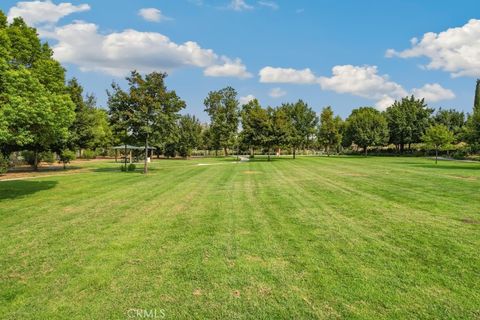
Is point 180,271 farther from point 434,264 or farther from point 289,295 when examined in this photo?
point 434,264

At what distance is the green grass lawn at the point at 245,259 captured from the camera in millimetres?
4738

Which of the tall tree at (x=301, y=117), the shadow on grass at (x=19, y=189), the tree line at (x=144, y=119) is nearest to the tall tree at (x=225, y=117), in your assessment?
the tree line at (x=144, y=119)

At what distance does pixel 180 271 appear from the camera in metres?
6.01

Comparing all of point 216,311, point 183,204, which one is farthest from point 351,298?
point 183,204

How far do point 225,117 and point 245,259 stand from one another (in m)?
Answer: 69.7

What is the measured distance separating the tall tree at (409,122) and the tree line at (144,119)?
190 millimetres

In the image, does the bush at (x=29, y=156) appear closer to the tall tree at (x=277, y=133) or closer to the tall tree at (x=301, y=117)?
the tall tree at (x=277, y=133)

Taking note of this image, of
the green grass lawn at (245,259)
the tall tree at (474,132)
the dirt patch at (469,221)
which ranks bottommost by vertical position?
the green grass lawn at (245,259)

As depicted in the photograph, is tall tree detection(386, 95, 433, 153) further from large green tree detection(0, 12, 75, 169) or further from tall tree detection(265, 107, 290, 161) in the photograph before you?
large green tree detection(0, 12, 75, 169)

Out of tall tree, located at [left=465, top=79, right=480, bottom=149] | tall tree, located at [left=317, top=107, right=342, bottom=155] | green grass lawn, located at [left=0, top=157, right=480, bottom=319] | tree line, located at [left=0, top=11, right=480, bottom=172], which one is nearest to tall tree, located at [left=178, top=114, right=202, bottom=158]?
tree line, located at [left=0, top=11, right=480, bottom=172]

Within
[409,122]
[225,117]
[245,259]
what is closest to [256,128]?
[225,117]

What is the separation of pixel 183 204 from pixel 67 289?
7.40 metres

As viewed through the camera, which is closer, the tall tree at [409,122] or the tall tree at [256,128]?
the tall tree at [256,128]

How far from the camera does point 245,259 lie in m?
6.57
